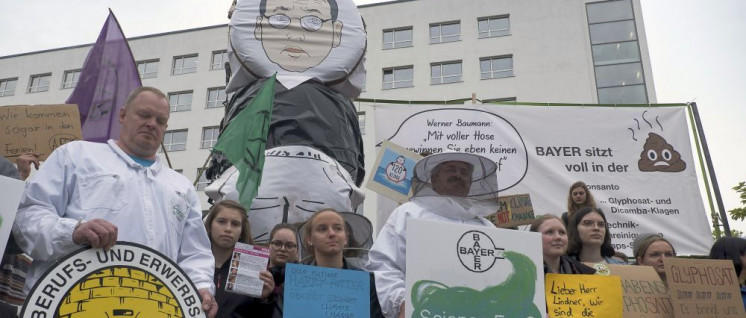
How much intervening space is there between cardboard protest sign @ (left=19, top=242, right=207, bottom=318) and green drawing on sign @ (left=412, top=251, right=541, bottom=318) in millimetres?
1027

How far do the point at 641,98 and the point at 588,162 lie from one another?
1796cm

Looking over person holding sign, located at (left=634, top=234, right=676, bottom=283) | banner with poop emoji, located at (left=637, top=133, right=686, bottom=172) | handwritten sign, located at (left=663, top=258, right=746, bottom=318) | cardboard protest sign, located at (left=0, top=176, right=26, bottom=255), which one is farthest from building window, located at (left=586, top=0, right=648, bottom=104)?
cardboard protest sign, located at (left=0, top=176, right=26, bottom=255)

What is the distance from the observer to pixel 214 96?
2930 centimetres

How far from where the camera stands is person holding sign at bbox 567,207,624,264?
15.8 ft

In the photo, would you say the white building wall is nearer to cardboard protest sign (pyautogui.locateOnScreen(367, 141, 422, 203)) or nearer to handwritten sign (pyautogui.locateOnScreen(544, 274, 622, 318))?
cardboard protest sign (pyautogui.locateOnScreen(367, 141, 422, 203))

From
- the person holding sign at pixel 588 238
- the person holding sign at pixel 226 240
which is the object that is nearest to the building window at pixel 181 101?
the person holding sign at pixel 588 238

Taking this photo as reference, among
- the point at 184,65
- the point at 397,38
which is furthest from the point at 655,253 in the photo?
the point at 184,65

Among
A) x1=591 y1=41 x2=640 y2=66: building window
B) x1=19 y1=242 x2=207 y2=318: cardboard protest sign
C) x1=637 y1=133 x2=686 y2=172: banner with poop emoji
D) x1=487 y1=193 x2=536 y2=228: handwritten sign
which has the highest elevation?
x1=591 y1=41 x2=640 y2=66: building window

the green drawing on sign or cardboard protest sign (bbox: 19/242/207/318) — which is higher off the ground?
the green drawing on sign

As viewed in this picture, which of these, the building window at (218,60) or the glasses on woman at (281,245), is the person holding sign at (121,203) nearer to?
the glasses on woman at (281,245)

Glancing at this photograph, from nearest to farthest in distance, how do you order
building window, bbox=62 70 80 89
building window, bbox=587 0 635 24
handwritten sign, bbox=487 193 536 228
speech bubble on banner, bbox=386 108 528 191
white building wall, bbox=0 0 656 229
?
handwritten sign, bbox=487 193 536 228
speech bubble on banner, bbox=386 108 528 191
white building wall, bbox=0 0 656 229
building window, bbox=587 0 635 24
building window, bbox=62 70 80 89

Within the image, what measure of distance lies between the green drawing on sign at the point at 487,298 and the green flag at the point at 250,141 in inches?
70.6

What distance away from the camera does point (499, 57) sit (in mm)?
26750

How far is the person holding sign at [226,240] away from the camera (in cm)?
342
